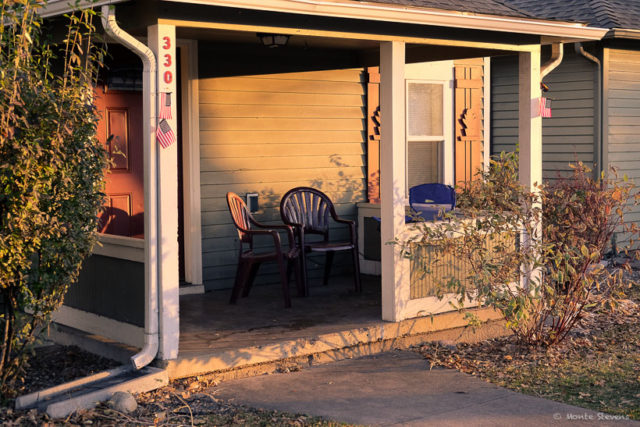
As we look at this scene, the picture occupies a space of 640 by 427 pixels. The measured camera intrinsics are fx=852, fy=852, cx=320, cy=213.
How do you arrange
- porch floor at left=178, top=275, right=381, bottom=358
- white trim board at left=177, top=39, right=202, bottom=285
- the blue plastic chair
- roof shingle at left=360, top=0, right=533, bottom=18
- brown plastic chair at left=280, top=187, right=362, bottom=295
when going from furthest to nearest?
1. the blue plastic chair
2. brown plastic chair at left=280, top=187, right=362, bottom=295
3. white trim board at left=177, top=39, right=202, bottom=285
4. roof shingle at left=360, top=0, right=533, bottom=18
5. porch floor at left=178, top=275, right=381, bottom=358

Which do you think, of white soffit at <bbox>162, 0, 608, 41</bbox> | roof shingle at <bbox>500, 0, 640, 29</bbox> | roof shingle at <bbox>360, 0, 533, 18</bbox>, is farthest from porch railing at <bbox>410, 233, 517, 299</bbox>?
roof shingle at <bbox>500, 0, 640, 29</bbox>

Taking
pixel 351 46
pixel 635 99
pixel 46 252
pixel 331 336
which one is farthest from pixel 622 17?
pixel 46 252

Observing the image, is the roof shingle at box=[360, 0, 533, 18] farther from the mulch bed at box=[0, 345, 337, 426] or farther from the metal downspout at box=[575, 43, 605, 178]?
the metal downspout at box=[575, 43, 605, 178]

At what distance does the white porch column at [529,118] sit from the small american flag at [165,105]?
348 cm

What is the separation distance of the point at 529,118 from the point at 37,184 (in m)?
4.41

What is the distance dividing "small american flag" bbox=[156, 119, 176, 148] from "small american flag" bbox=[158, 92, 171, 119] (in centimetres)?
4

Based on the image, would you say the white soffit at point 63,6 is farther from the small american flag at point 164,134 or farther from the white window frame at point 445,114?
the white window frame at point 445,114

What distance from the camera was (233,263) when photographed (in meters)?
8.11

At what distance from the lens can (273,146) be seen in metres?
8.34

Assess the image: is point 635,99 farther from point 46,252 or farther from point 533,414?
point 46,252

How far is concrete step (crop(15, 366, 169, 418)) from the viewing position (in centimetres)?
489

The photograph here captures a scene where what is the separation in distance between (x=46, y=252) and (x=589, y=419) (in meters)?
3.30

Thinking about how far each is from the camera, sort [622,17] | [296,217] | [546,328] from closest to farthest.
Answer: [546,328] < [296,217] < [622,17]

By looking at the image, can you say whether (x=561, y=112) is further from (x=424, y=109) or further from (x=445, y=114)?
(x=424, y=109)
